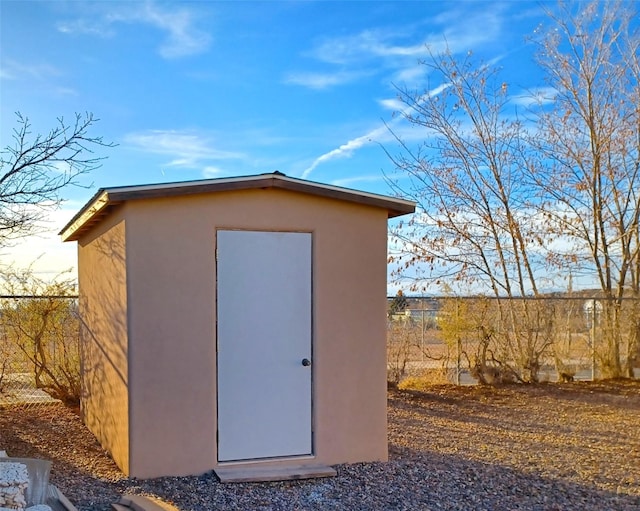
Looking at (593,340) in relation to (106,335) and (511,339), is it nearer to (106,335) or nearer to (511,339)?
(511,339)

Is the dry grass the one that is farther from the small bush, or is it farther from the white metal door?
the white metal door

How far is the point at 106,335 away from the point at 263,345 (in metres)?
1.88

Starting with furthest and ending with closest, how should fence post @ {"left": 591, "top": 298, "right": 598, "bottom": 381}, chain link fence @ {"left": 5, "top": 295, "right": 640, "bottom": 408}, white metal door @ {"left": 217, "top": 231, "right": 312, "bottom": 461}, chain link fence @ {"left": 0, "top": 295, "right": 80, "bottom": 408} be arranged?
fence post @ {"left": 591, "top": 298, "right": 598, "bottom": 381}, chain link fence @ {"left": 5, "top": 295, "right": 640, "bottom": 408}, chain link fence @ {"left": 0, "top": 295, "right": 80, "bottom": 408}, white metal door @ {"left": 217, "top": 231, "right": 312, "bottom": 461}

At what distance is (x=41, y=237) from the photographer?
23.6ft

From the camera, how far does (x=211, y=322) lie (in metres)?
5.04

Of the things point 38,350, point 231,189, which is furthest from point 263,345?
point 38,350

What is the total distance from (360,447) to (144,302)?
2.49 metres

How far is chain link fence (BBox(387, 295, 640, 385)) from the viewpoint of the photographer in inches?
384

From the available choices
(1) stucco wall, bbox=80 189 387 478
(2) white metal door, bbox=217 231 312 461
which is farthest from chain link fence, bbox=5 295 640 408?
(2) white metal door, bbox=217 231 312 461

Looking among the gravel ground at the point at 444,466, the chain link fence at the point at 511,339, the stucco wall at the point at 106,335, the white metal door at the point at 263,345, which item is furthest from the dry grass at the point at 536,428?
the stucco wall at the point at 106,335

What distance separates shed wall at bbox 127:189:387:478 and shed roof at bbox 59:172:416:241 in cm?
12

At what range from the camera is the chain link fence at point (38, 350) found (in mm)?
7844

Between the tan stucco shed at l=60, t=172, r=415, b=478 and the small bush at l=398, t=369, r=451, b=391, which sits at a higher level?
the tan stucco shed at l=60, t=172, r=415, b=478

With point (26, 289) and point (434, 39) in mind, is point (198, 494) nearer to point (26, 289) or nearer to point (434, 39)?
point (26, 289)
